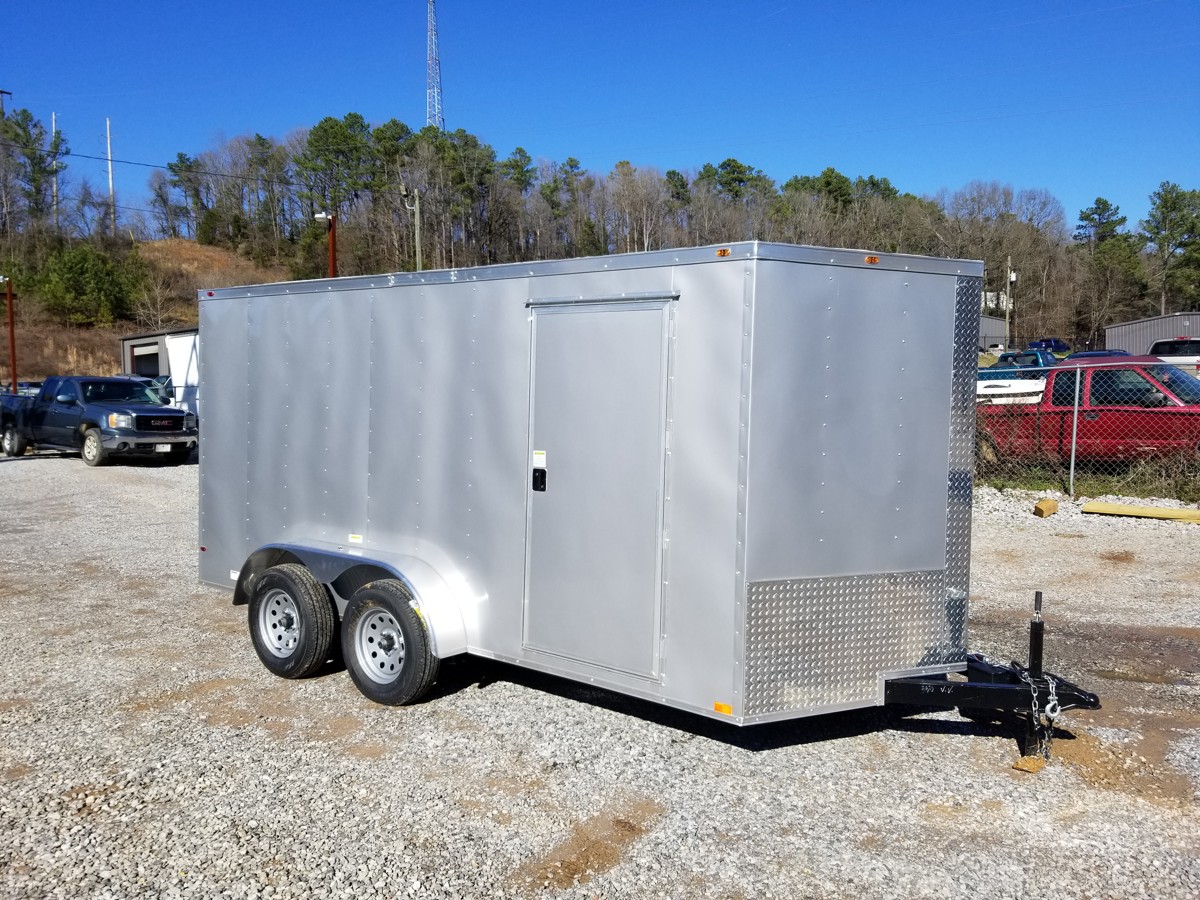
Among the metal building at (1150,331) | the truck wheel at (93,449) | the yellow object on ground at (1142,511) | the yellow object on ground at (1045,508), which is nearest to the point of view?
the yellow object on ground at (1142,511)

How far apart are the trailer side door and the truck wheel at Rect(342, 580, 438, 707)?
2.14 feet

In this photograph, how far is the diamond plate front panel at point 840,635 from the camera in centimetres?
463

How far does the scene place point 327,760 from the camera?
5055 millimetres

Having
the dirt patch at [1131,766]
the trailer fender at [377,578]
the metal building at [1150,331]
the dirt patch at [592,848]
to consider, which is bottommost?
the dirt patch at [592,848]

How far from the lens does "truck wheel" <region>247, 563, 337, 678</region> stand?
6.18 metres

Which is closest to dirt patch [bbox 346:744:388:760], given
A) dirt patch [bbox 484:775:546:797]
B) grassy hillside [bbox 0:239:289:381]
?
dirt patch [bbox 484:775:546:797]

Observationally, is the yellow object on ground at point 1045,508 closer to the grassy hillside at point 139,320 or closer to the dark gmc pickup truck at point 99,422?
the dark gmc pickup truck at point 99,422

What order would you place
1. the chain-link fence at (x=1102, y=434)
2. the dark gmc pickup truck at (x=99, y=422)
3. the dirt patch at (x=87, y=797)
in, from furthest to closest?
the dark gmc pickup truck at (x=99, y=422)
the chain-link fence at (x=1102, y=434)
the dirt patch at (x=87, y=797)

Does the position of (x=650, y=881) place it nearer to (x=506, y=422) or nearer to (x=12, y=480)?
(x=506, y=422)

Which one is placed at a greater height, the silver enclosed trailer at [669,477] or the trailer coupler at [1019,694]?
the silver enclosed trailer at [669,477]

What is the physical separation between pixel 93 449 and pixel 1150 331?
1802 inches

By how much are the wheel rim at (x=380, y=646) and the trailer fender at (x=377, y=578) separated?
0.81ft

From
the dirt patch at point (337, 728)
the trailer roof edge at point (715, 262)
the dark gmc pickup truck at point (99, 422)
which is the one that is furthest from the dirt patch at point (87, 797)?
the dark gmc pickup truck at point (99, 422)

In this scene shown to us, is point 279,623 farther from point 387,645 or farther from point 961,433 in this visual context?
point 961,433
